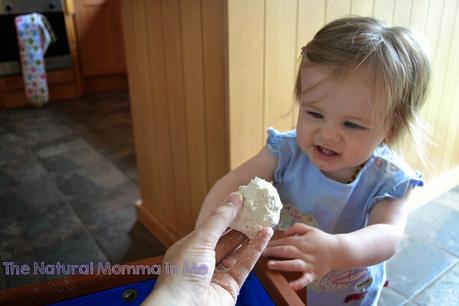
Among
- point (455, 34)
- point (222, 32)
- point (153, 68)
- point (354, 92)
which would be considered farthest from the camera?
point (455, 34)

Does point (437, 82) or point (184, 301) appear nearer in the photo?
point (184, 301)

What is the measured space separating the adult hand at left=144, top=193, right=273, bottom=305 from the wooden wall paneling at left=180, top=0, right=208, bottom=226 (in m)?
0.65

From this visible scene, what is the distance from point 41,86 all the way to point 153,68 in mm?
2325

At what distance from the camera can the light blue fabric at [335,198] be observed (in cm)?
86

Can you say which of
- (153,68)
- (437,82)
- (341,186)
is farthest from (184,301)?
(437,82)

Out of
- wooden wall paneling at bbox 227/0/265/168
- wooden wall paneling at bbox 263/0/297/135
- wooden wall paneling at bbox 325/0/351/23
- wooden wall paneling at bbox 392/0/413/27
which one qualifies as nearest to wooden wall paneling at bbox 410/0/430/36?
wooden wall paneling at bbox 392/0/413/27

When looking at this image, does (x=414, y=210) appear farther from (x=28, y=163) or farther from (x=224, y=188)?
(x=28, y=163)

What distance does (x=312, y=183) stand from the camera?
89cm

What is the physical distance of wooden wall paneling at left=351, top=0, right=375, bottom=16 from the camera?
1.18 meters

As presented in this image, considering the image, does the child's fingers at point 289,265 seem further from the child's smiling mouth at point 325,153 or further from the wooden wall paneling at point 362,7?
the wooden wall paneling at point 362,7

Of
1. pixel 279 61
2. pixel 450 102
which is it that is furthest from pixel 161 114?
pixel 450 102

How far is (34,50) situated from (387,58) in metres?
3.11

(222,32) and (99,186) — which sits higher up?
(222,32)

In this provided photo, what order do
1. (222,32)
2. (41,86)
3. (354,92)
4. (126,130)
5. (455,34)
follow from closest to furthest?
(354,92), (222,32), (455,34), (126,130), (41,86)
